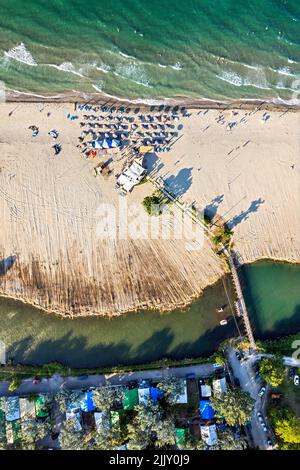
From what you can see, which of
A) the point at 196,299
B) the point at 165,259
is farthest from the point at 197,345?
the point at 165,259

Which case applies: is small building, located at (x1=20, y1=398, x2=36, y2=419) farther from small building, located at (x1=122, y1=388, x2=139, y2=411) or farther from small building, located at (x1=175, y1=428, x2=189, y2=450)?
small building, located at (x1=175, y1=428, x2=189, y2=450)

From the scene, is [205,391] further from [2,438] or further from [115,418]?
[2,438]

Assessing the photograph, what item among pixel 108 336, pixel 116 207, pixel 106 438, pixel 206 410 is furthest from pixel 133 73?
pixel 106 438

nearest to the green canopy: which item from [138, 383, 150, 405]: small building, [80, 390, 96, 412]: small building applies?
[138, 383, 150, 405]: small building

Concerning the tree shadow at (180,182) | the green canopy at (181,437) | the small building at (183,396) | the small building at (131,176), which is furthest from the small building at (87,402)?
the tree shadow at (180,182)

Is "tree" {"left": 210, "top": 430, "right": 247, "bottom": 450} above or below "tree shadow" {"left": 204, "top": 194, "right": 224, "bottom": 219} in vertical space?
below

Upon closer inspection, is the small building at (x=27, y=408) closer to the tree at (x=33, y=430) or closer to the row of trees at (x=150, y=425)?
the tree at (x=33, y=430)
